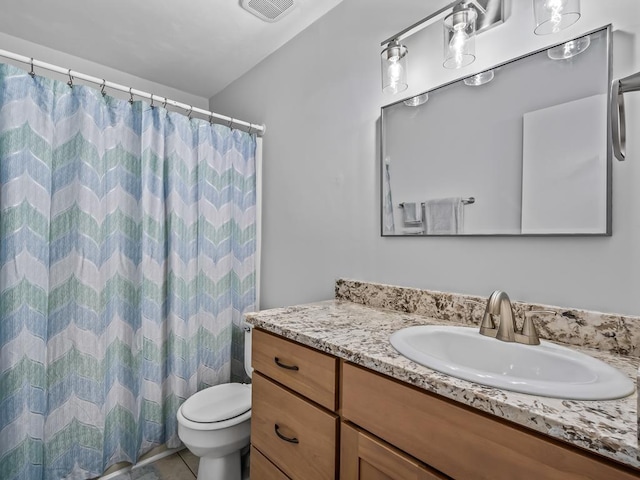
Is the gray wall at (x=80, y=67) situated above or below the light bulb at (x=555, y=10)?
above

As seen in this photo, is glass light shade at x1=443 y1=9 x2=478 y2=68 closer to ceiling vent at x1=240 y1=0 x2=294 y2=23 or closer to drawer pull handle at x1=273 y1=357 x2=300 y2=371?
ceiling vent at x1=240 y1=0 x2=294 y2=23

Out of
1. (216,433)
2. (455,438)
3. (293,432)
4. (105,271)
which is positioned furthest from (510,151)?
(105,271)

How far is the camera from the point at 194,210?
6.60ft

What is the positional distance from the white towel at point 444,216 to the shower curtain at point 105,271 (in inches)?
51.7

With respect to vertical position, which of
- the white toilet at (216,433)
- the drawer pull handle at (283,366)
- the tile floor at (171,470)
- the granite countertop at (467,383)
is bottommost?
the tile floor at (171,470)

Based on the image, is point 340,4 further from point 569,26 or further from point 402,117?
point 569,26

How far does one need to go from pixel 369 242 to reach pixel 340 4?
1.28m

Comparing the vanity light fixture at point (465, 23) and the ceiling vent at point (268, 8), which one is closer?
the vanity light fixture at point (465, 23)

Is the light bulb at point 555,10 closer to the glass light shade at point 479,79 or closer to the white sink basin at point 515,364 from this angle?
the glass light shade at point 479,79

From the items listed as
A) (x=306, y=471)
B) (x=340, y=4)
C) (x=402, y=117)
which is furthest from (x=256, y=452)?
(x=340, y=4)

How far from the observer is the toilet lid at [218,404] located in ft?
5.16

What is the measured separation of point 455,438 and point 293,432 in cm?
59

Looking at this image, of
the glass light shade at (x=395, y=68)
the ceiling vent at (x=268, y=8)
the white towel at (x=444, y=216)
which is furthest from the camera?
the ceiling vent at (x=268, y=8)

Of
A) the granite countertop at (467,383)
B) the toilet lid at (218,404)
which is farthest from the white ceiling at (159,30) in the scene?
the toilet lid at (218,404)
